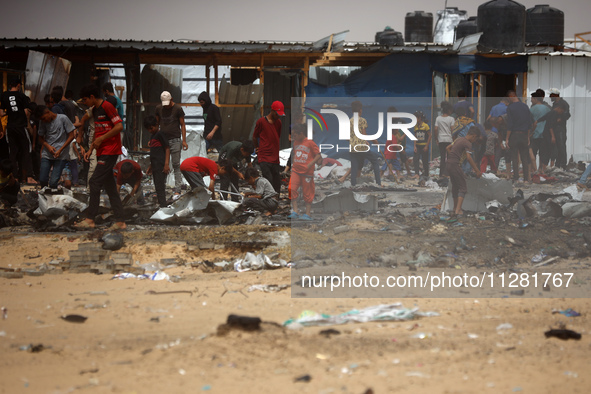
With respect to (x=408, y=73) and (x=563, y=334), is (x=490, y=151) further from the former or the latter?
(x=563, y=334)

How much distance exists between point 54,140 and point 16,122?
2274 millimetres

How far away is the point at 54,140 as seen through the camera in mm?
8727

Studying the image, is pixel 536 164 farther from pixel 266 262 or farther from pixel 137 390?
pixel 137 390

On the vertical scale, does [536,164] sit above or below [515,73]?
below

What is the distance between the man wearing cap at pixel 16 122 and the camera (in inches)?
410

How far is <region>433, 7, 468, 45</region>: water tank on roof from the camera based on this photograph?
22.0 meters

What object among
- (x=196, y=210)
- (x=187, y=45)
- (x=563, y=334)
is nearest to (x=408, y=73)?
(x=187, y=45)

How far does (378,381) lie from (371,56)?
1268 cm

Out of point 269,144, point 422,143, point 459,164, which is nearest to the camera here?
point 459,164

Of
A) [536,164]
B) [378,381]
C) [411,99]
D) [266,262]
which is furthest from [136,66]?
[378,381]

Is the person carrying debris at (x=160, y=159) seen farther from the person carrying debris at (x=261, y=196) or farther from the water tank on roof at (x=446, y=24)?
the water tank on roof at (x=446, y=24)

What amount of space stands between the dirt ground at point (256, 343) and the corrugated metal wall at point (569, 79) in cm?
1061

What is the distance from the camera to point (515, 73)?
51.6ft

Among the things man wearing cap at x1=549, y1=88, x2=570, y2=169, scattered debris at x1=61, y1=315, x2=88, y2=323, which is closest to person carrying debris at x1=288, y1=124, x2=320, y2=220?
scattered debris at x1=61, y1=315, x2=88, y2=323
